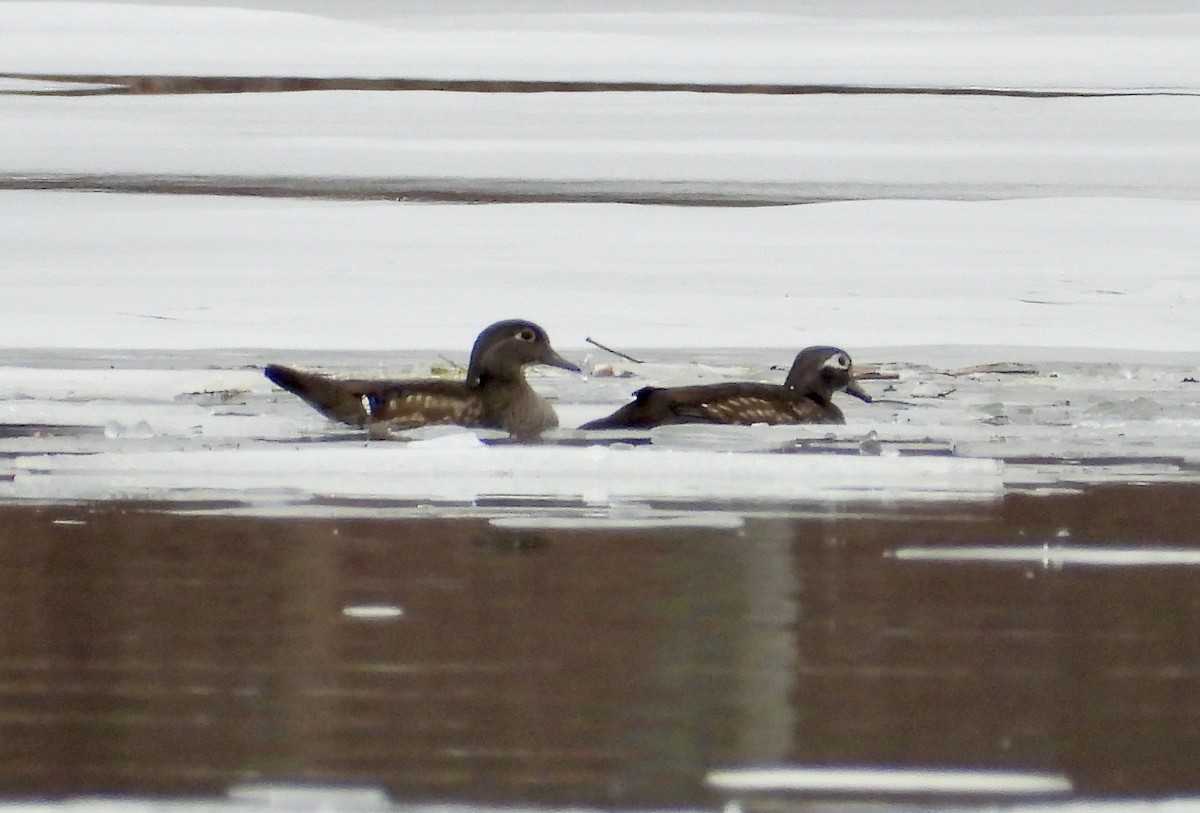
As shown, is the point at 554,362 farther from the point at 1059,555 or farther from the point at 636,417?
the point at 1059,555

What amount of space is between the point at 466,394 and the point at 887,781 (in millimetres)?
5247

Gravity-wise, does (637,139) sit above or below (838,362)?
above

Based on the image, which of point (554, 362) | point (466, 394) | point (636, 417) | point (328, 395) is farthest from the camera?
point (554, 362)

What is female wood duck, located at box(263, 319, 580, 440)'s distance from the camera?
8.12 meters

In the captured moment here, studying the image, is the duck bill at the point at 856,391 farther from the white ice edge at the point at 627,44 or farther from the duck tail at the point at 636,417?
the white ice edge at the point at 627,44

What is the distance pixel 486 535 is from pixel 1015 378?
14.0 ft

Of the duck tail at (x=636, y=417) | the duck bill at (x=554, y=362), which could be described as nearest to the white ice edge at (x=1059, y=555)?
the duck tail at (x=636, y=417)

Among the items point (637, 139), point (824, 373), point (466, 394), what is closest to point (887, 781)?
point (466, 394)

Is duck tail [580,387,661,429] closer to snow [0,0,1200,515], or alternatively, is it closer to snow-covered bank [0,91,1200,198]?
snow [0,0,1200,515]

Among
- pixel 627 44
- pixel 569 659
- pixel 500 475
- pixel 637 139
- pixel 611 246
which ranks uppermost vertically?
pixel 627 44

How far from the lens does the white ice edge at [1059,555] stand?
5145 mm

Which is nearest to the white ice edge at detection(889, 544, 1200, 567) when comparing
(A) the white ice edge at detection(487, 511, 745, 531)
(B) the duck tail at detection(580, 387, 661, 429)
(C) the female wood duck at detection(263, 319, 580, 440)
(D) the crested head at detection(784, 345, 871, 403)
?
(A) the white ice edge at detection(487, 511, 745, 531)

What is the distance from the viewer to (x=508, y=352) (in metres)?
8.73

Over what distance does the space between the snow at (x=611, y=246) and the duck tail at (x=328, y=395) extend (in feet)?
0.23
